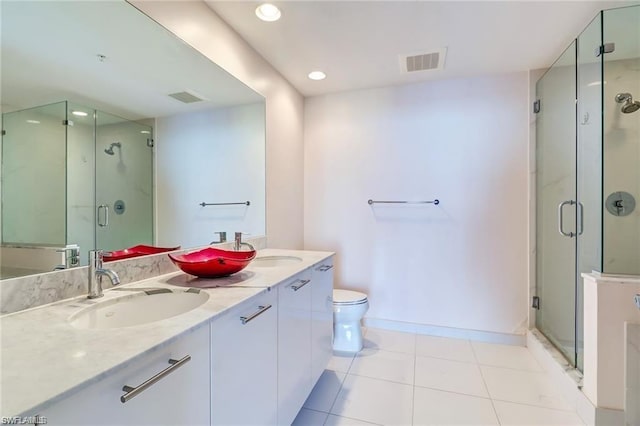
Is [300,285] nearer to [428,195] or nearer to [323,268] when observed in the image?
[323,268]

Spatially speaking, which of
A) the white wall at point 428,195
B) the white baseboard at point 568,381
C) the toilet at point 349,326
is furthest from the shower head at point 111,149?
the white baseboard at point 568,381

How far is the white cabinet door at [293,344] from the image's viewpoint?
1.28 m

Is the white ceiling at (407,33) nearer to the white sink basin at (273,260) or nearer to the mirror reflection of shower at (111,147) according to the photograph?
the mirror reflection of shower at (111,147)

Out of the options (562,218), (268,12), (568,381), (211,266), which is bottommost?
(568,381)

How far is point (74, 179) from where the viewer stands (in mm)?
1078

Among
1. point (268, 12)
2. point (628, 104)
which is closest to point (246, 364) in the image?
point (268, 12)

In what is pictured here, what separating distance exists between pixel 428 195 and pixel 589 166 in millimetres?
1068

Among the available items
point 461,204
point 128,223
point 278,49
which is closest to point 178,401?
point 128,223

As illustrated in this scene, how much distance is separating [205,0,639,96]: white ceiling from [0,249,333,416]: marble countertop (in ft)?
5.34

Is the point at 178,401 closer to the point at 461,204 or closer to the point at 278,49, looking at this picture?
the point at 278,49

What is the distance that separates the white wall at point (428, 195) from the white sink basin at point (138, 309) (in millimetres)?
1851

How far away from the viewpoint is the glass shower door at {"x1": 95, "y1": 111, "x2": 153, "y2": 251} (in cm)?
118

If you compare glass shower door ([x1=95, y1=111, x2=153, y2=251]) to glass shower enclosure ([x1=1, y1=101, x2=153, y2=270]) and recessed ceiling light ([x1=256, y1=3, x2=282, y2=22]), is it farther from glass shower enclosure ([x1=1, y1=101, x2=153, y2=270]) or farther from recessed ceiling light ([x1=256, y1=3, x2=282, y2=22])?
recessed ceiling light ([x1=256, y1=3, x2=282, y2=22])

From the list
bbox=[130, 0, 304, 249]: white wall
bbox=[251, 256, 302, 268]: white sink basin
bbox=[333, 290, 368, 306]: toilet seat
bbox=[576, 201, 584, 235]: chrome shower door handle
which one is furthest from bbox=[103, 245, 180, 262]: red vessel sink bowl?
bbox=[576, 201, 584, 235]: chrome shower door handle
